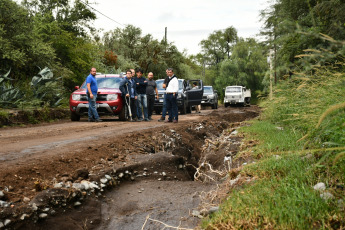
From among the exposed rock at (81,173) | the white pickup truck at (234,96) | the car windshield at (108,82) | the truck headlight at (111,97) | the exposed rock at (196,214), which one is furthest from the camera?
the white pickup truck at (234,96)

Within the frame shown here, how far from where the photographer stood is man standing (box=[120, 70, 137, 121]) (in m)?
12.5

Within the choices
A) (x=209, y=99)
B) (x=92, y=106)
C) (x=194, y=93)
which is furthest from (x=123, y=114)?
(x=209, y=99)

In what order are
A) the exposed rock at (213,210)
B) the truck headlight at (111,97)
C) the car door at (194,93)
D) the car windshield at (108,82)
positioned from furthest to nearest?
the car door at (194,93) < the car windshield at (108,82) < the truck headlight at (111,97) < the exposed rock at (213,210)

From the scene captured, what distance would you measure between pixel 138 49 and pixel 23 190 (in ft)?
108

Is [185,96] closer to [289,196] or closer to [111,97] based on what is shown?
[111,97]

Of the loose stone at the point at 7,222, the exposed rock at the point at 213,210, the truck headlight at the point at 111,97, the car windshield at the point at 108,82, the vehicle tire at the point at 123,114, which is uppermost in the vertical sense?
the car windshield at the point at 108,82

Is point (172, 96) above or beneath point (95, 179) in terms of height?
above

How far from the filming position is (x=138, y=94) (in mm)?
13234

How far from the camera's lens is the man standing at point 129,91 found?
1252cm

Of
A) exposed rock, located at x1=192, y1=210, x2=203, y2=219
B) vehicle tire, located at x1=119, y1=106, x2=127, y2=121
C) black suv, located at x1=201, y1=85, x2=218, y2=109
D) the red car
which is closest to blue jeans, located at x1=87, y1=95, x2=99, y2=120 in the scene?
the red car

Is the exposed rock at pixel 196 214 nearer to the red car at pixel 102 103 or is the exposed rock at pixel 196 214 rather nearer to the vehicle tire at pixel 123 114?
the red car at pixel 102 103

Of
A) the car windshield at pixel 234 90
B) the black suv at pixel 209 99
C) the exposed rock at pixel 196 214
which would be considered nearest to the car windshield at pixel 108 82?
the exposed rock at pixel 196 214

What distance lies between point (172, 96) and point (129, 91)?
1903mm

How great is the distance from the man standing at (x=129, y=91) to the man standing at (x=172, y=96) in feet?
5.10
